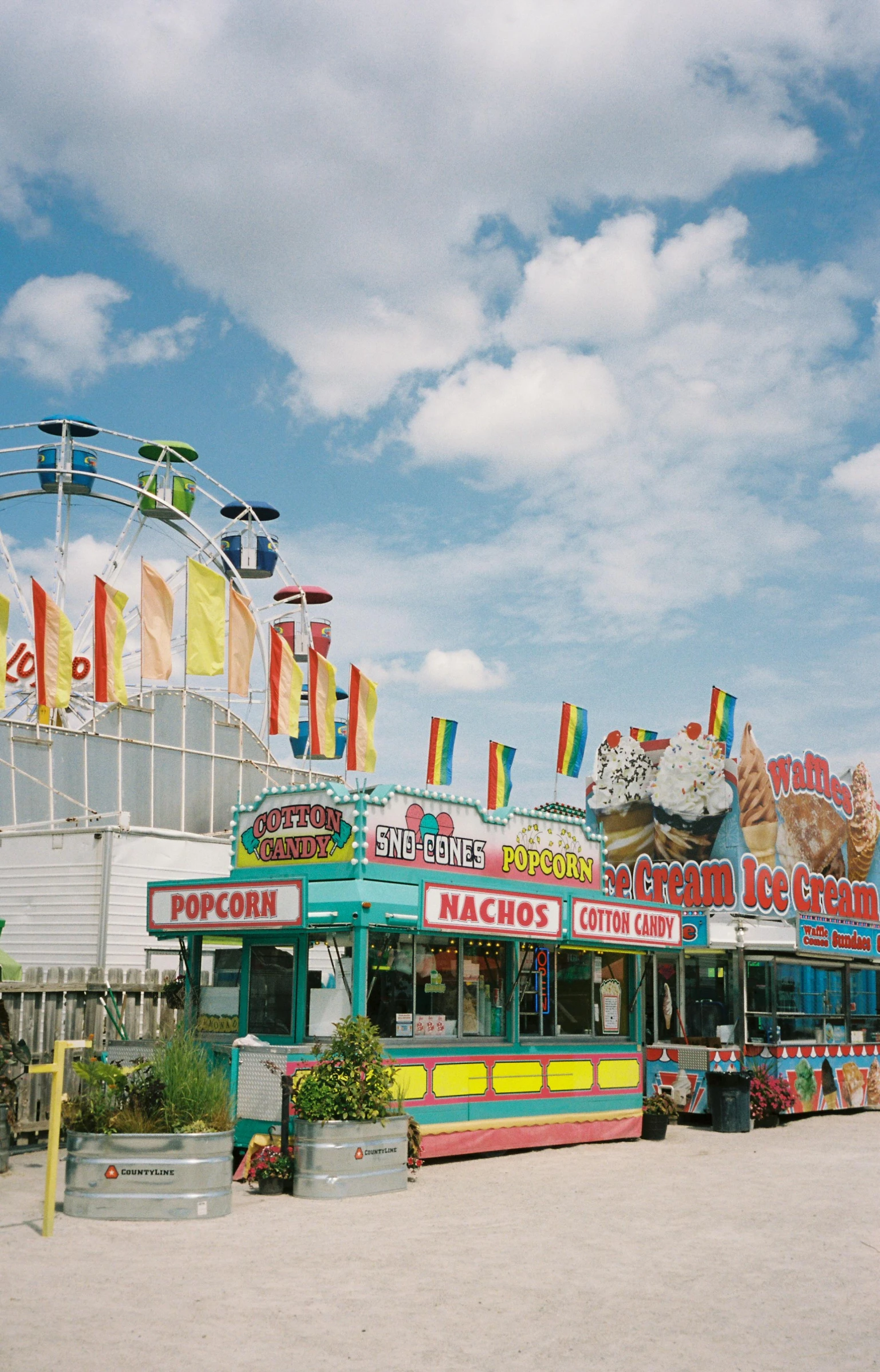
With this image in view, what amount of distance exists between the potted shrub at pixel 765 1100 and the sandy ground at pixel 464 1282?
23.9 feet

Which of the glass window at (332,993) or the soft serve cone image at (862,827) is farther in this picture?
the soft serve cone image at (862,827)

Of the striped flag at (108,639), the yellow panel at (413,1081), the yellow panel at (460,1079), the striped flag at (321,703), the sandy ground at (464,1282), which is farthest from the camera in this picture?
the striped flag at (321,703)

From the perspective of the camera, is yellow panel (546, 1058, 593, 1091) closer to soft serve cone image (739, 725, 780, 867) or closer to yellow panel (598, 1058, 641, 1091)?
yellow panel (598, 1058, 641, 1091)

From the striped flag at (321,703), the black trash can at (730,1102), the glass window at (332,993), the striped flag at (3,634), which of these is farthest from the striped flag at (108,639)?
the black trash can at (730,1102)

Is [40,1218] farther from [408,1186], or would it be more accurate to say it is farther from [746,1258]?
[746,1258]

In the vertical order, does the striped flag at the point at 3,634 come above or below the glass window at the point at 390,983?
above

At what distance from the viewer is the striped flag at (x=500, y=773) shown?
26.2 m

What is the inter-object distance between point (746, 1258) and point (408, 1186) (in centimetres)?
483

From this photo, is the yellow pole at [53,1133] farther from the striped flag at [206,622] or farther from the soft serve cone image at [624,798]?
the soft serve cone image at [624,798]

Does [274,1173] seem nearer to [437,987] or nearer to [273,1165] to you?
[273,1165]

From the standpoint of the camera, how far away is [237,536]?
41281 mm

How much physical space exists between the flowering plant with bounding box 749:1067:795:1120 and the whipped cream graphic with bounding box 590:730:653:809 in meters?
6.99

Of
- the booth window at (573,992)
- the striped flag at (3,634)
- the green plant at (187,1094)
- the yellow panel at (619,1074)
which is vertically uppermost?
the striped flag at (3,634)

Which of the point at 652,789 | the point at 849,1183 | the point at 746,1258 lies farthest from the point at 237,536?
the point at 746,1258
